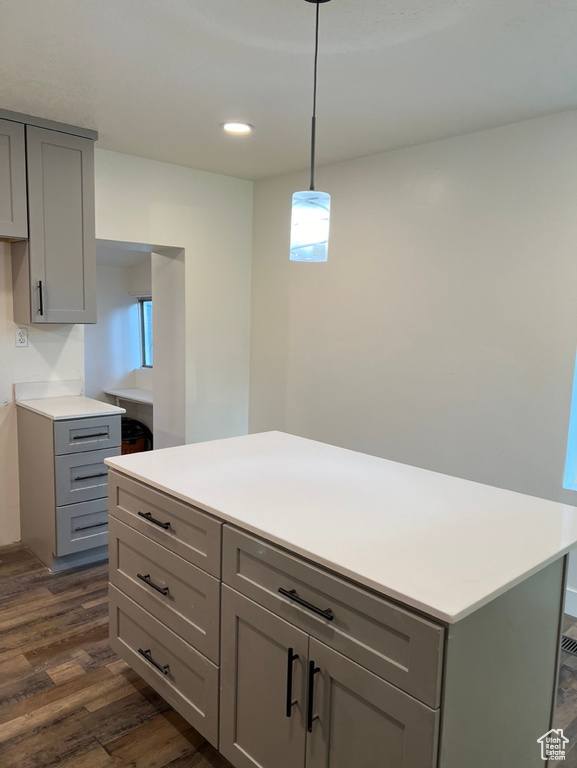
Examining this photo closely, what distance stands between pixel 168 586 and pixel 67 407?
1675 millimetres

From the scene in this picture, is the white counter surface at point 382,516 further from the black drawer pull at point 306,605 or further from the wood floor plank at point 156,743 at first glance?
the wood floor plank at point 156,743

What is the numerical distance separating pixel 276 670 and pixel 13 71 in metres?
2.54

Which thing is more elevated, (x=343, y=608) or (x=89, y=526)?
(x=343, y=608)

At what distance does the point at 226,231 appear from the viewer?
4.13 m

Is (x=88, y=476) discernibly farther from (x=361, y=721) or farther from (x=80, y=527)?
(x=361, y=721)

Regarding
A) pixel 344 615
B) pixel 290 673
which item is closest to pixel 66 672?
pixel 290 673

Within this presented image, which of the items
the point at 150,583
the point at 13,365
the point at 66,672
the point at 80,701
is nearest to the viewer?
the point at 150,583

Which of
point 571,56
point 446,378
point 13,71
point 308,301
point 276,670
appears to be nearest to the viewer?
point 276,670

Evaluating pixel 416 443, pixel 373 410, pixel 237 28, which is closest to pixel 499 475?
pixel 416 443

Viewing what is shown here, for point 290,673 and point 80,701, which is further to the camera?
point 80,701

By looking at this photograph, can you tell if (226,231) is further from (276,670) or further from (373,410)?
(276,670)

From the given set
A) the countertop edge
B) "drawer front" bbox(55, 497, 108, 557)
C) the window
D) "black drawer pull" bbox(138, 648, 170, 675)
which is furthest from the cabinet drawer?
the window

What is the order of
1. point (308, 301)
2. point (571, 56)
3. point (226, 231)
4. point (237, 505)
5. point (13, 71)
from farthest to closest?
point (226, 231) < point (308, 301) < point (13, 71) < point (571, 56) < point (237, 505)

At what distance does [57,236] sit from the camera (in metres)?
3.04
